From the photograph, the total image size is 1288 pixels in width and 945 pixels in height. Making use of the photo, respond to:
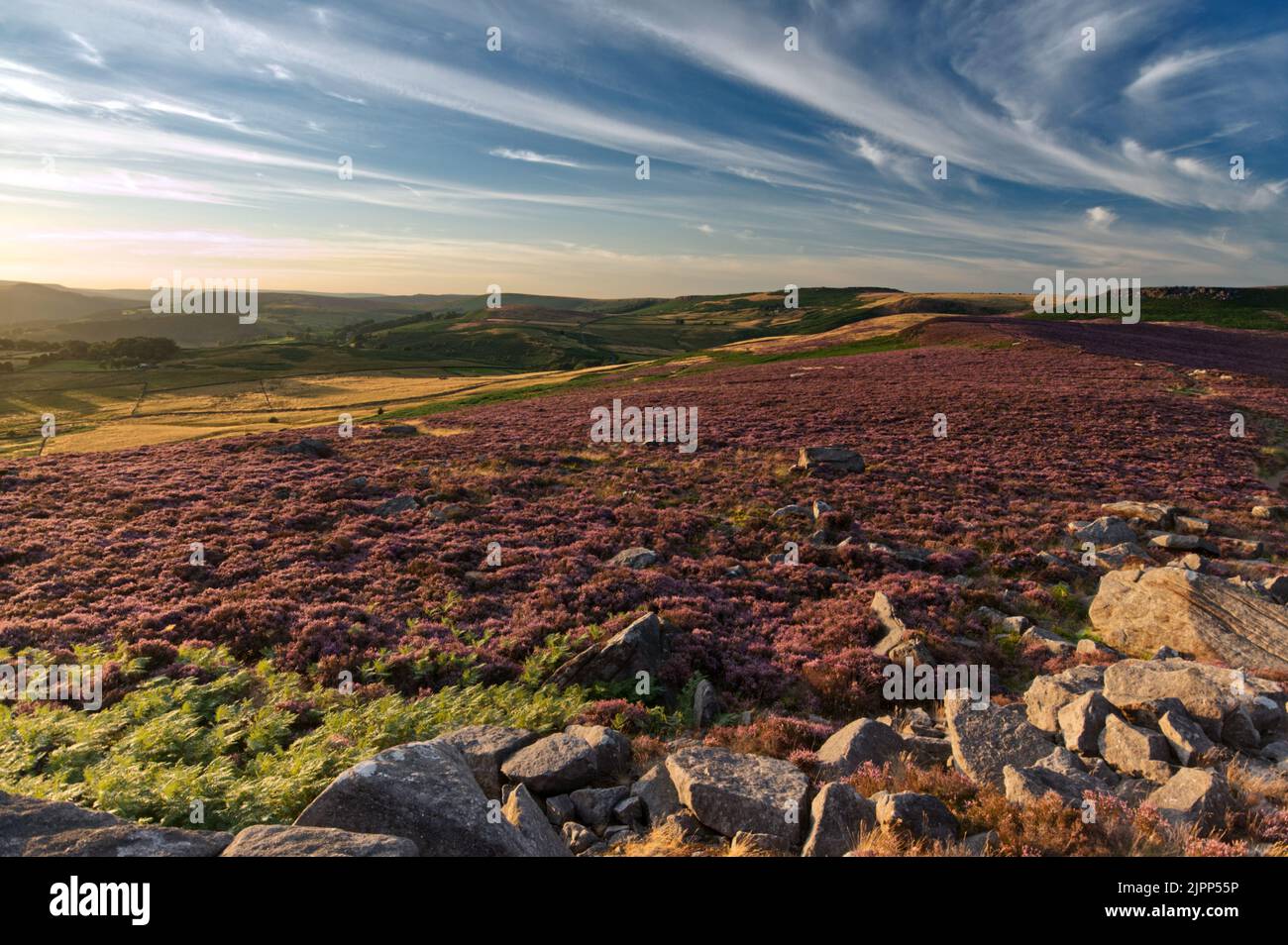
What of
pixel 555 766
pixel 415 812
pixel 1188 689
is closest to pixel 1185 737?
pixel 1188 689

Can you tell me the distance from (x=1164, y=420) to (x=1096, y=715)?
130 ft

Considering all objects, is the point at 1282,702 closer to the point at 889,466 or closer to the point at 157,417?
the point at 889,466

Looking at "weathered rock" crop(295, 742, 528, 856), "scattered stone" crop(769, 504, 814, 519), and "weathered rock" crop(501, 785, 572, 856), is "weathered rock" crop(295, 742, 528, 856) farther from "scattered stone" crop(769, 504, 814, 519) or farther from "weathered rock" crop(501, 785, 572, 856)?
"scattered stone" crop(769, 504, 814, 519)

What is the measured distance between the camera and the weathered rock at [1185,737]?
8.06 meters

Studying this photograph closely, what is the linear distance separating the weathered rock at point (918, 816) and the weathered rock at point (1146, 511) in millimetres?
20927

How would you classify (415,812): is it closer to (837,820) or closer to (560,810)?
(560,810)

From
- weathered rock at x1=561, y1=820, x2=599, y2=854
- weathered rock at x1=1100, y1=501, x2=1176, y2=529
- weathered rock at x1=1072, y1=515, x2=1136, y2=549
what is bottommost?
weathered rock at x1=561, y1=820, x2=599, y2=854

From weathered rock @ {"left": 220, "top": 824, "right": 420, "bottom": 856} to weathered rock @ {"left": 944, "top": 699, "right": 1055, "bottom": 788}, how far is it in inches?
291

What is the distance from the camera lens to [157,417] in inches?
2653

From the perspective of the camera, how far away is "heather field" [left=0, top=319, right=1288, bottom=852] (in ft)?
33.4

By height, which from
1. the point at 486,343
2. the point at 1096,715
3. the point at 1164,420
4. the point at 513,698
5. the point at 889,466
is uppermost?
the point at 486,343

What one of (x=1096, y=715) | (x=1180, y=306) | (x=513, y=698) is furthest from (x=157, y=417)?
(x=1180, y=306)

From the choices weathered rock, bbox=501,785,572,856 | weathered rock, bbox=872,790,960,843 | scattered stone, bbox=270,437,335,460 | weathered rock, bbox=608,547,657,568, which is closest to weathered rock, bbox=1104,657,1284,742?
weathered rock, bbox=872,790,960,843
